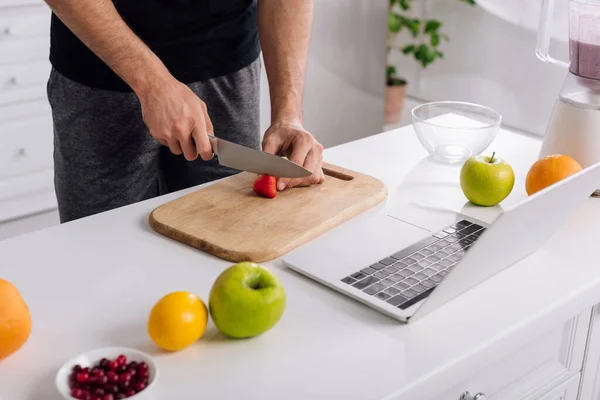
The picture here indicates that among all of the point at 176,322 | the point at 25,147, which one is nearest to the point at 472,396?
the point at 176,322

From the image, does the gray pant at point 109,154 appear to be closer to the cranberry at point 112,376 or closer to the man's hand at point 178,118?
the man's hand at point 178,118

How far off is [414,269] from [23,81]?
6.53 feet

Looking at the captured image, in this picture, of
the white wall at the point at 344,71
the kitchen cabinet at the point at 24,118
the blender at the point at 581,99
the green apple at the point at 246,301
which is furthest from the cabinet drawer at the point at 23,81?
the green apple at the point at 246,301

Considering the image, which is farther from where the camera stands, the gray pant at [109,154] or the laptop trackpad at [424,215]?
the gray pant at [109,154]

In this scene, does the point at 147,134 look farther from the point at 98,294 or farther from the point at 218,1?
the point at 98,294

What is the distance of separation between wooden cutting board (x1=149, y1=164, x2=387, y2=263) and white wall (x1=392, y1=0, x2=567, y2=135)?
2512mm

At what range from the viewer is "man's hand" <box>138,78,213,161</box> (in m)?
1.31

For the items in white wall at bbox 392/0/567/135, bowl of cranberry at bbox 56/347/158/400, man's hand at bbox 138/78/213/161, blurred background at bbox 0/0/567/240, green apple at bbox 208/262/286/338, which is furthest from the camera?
white wall at bbox 392/0/567/135

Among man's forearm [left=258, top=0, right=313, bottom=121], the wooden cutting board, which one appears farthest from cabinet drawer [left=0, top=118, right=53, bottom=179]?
the wooden cutting board

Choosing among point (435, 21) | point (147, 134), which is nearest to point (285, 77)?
point (147, 134)

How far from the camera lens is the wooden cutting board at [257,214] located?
1187 millimetres

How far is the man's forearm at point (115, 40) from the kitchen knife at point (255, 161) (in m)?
0.18

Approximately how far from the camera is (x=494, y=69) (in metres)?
3.91

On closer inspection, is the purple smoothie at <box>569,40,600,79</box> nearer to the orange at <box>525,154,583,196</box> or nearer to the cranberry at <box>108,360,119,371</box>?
the orange at <box>525,154,583,196</box>
